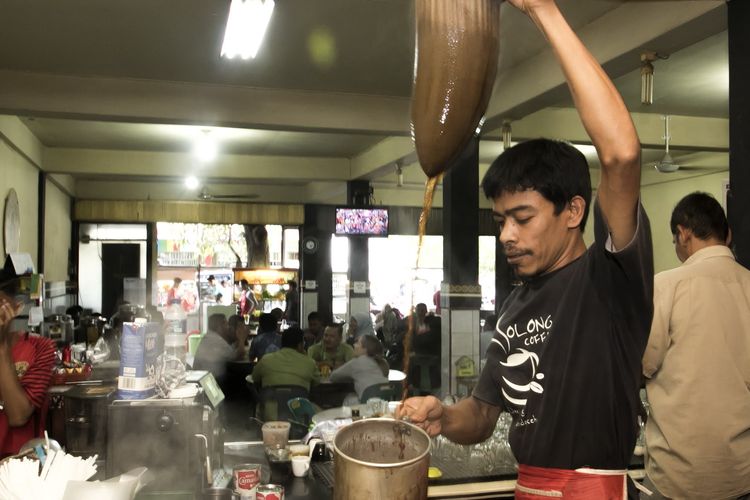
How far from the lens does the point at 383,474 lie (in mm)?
886

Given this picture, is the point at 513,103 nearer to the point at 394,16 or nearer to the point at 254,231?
the point at 394,16

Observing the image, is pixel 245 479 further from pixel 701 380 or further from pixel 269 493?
pixel 701 380

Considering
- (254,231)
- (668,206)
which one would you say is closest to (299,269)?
(254,231)

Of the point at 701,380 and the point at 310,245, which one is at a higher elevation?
the point at 310,245

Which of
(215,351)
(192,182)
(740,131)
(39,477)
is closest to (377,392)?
(215,351)

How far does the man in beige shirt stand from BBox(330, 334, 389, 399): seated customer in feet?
11.7

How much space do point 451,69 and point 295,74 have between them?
5.37m

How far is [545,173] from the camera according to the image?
1293mm

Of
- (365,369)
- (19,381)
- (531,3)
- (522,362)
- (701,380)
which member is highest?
(531,3)

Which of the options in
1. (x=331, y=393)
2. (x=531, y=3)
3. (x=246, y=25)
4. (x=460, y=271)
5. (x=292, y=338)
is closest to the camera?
(x=531, y=3)

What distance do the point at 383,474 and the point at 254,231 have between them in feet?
38.4

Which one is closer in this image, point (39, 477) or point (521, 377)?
point (521, 377)

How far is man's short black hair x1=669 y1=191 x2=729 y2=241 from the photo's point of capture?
101 inches

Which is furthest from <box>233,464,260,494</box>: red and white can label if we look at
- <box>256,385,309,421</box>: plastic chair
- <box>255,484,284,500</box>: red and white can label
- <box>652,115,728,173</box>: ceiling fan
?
<box>652,115,728,173</box>: ceiling fan
